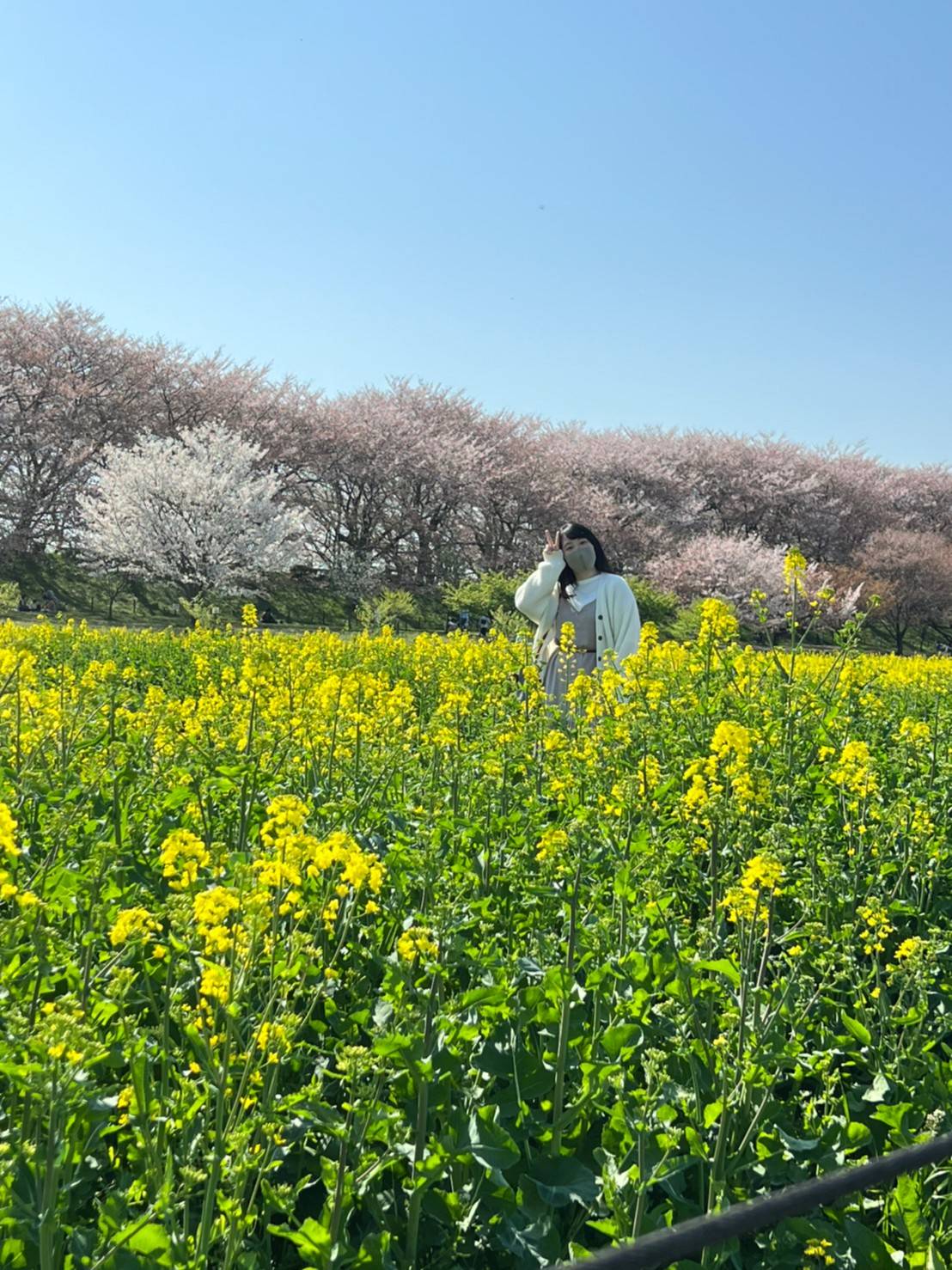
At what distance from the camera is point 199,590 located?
27.6 metres

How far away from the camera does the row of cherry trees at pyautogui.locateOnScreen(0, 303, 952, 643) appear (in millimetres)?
33438

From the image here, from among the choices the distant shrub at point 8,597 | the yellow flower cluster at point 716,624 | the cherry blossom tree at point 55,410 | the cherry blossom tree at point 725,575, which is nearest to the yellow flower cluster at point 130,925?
the yellow flower cluster at point 716,624

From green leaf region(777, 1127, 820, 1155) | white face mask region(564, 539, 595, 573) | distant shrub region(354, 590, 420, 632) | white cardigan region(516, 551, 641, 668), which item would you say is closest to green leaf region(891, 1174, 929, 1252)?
green leaf region(777, 1127, 820, 1155)

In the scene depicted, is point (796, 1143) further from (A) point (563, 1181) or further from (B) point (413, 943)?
(B) point (413, 943)

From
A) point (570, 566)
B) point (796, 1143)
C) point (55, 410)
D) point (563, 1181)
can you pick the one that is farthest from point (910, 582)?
point (563, 1181)

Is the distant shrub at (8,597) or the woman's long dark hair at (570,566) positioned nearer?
the woman's long dark hair at (570,566)

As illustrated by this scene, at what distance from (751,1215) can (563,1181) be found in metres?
1.59

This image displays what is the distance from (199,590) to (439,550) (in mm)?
11577

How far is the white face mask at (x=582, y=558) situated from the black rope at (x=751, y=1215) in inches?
258

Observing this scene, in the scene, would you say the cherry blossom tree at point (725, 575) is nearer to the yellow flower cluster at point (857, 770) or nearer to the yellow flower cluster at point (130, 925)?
the yellow flower cluster at point (857, 770)

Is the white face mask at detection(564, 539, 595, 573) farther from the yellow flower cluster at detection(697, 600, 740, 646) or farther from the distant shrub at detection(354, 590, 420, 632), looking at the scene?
the distant shrub at detection(354, 590, 420, 632)

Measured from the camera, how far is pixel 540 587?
24.5 feet

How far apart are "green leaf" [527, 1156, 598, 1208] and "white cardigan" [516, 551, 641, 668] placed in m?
4.86

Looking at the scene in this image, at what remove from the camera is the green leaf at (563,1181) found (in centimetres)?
219
